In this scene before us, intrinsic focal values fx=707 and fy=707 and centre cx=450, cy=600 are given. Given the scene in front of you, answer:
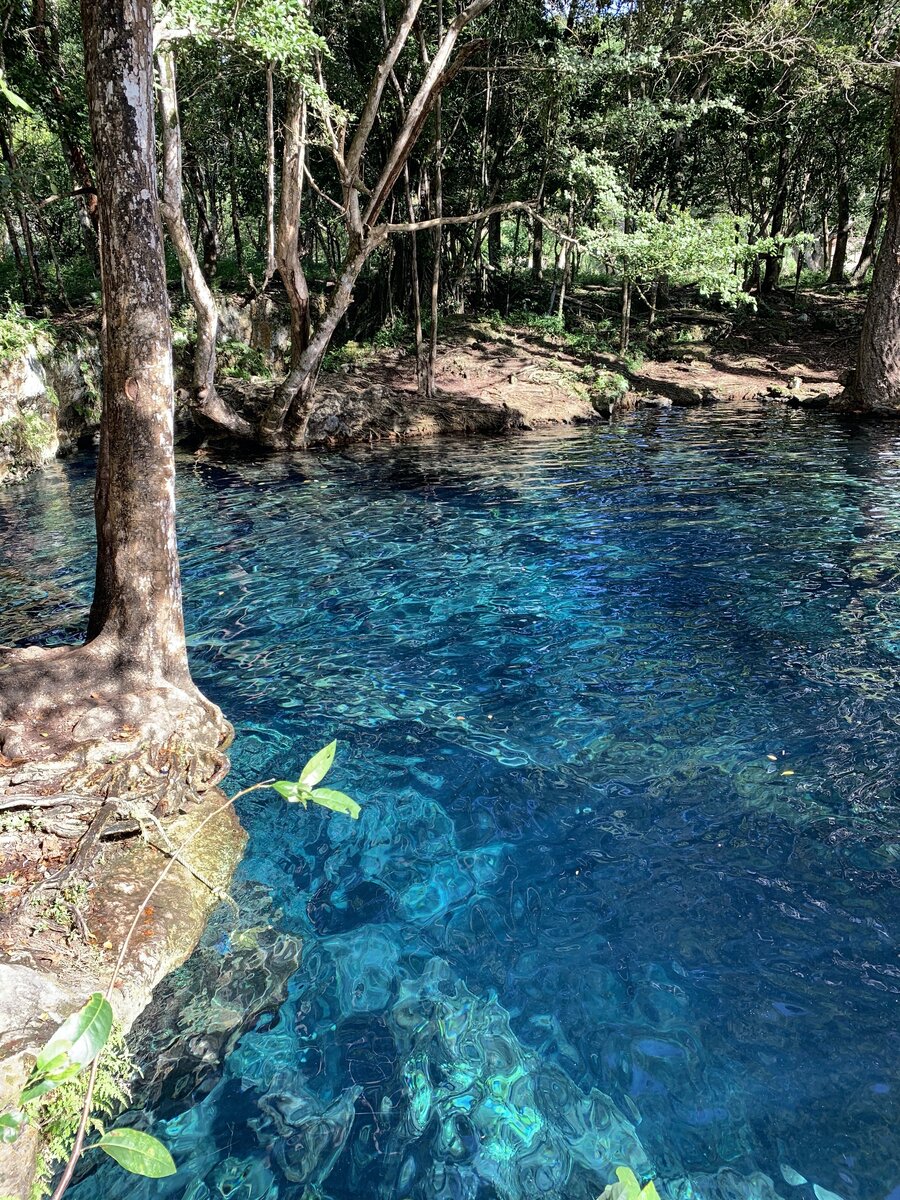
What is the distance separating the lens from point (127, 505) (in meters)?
4.37

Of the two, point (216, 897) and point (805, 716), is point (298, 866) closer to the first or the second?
point (216, 897)

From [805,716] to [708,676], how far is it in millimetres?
810

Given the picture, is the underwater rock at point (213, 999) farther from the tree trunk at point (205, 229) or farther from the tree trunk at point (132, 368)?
the tree trunk at point (205, 229)

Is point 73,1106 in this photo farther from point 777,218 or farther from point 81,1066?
point 777,218

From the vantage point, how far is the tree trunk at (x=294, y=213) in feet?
42.6

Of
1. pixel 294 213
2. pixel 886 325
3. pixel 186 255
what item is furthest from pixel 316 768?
pixel 886 325

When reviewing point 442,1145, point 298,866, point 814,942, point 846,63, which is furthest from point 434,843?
point 846,63

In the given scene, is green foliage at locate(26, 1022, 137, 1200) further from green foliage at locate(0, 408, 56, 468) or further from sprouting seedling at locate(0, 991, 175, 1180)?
green foliage at locate(0, 408, 56, 468)

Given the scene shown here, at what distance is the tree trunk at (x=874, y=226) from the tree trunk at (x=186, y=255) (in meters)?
25.8

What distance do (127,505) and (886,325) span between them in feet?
62.3

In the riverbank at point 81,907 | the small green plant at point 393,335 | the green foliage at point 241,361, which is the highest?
the small green plant at point 393,335

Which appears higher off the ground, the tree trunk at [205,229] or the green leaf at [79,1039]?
the tree trunk at [205,229]

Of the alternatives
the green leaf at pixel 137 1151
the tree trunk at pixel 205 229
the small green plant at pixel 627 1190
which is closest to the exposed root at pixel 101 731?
the green leaf at pixel 137 1151

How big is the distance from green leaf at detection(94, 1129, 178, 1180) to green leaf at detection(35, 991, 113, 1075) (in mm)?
154
